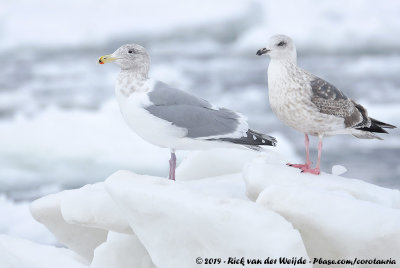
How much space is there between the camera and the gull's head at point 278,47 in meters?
5.36

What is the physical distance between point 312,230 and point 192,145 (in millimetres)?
1207

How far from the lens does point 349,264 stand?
450 centimetres

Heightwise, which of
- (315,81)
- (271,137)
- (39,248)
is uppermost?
(315,81)

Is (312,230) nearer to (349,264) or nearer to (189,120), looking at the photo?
(349,264)

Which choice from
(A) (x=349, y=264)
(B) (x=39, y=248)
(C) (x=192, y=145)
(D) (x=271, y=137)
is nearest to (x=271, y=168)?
(D) (x=271, y=137)

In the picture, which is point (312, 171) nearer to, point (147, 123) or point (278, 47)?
point (278, 47)

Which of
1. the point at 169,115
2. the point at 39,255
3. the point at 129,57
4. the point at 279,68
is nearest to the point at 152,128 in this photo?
the point at 169,115

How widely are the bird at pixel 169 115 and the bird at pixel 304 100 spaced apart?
294 mm

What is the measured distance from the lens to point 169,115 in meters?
5.08

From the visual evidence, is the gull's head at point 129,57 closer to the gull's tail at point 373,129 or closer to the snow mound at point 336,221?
the snow mound at point 336,221

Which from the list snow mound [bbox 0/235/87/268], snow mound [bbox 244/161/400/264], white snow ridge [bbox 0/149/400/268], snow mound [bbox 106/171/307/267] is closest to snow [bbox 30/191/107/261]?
snow mound [bbox 0/235/87/268]

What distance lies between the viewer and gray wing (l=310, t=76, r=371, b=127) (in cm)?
530

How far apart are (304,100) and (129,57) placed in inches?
54.9

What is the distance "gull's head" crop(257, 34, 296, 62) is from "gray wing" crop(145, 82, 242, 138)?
0.58 meters
